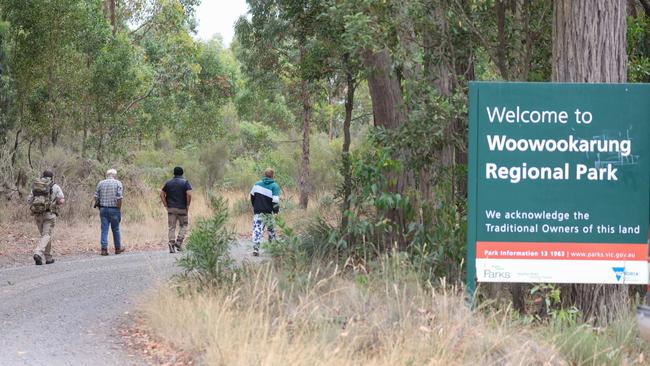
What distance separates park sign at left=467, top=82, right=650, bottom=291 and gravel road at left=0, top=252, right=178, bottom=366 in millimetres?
3409

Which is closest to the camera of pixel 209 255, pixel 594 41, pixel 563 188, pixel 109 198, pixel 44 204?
pixel 563 188

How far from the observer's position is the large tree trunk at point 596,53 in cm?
848

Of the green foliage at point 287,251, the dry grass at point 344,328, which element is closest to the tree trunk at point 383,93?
the green foliage at point 287,251

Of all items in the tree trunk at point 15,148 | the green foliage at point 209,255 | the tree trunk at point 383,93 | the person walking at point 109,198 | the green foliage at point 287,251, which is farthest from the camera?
the tree trunk at point 15,148

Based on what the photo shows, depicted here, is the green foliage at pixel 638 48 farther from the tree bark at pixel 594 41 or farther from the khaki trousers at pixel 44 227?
the khaki trousers at pixel 44 227

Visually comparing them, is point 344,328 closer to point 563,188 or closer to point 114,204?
point 563,188

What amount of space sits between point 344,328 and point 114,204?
11534 millimetres

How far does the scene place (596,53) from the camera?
853 centimetres

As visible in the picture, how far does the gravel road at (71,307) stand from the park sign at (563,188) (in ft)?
11.2

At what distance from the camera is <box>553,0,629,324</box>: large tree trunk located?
27.8 ft

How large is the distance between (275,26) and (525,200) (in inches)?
743

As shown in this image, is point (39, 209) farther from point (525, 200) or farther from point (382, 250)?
point (525, 200)

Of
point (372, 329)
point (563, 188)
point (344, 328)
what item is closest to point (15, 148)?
point (344, 328)

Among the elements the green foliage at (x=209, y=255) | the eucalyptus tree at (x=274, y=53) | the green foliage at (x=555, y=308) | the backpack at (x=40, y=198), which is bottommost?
the green foliage at (x=555, y=308)
